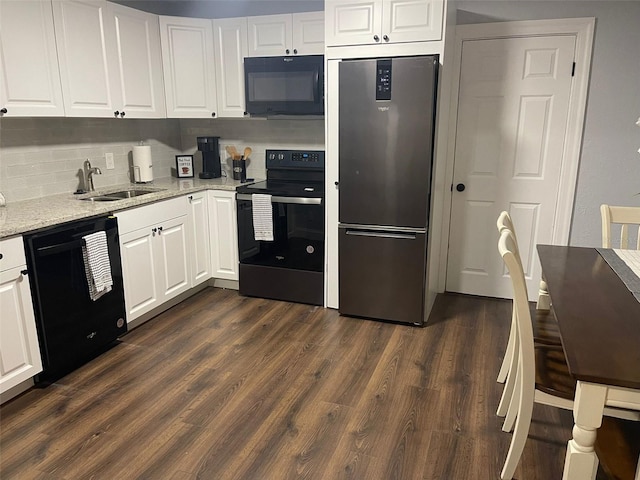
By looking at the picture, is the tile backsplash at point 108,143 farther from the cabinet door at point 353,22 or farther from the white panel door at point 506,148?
the white panel door at point 506,148

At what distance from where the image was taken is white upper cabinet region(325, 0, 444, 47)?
2.88 metres

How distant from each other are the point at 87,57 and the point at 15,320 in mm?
1724

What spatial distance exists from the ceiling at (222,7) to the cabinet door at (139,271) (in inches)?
78.6

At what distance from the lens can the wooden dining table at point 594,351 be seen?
1.29 m

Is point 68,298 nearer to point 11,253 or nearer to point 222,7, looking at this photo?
point 11,253

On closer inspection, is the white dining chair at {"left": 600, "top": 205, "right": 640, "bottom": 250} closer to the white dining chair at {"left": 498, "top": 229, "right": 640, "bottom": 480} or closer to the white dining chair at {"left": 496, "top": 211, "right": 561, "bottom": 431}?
the white dining chair at {"left": 496, "top": 211, "right": 561, "bottom": 431}

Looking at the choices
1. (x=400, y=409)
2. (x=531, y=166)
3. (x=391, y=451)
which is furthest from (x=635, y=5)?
(x=391, y=451)

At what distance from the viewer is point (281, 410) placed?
233 cm

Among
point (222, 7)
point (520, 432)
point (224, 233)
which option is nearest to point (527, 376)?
point (520, 432)

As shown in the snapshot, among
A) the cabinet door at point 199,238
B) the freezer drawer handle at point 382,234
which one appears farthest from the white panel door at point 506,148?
the cabinet door at point 199,238

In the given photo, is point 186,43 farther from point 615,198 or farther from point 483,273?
point 615,198

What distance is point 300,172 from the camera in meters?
3.96

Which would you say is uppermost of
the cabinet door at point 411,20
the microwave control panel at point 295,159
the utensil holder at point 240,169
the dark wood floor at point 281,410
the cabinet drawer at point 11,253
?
the cabinet door at point 411,20

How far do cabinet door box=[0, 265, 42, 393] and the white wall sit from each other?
3.29 meters
